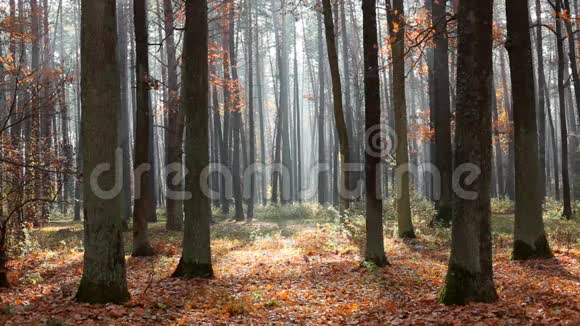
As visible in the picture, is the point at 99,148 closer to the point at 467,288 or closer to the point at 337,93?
the point at 467,288

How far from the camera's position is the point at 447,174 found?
16.9 m

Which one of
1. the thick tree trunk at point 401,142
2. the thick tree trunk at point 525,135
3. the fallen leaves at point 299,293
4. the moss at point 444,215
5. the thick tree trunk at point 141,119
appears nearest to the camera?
the fallen leaves at point 299,293

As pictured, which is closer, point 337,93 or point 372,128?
point 372,128

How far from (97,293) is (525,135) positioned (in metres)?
8.43

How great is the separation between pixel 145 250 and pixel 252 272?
114 inches

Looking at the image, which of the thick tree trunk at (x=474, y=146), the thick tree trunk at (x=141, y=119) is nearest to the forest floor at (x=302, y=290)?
the thick tree trunk at (x=474, y=146)

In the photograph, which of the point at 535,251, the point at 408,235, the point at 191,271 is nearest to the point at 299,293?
the point at 191,271

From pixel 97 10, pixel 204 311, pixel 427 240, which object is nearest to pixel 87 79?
pixel 97 10

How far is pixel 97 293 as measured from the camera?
6.84 metres

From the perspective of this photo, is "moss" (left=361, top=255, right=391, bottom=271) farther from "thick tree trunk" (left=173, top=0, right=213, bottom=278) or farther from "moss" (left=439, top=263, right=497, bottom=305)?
"moss" (left=439, top=263, right=497, bottom=305)

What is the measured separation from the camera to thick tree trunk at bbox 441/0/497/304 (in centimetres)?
666

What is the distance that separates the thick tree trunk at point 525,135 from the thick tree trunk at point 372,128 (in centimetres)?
275

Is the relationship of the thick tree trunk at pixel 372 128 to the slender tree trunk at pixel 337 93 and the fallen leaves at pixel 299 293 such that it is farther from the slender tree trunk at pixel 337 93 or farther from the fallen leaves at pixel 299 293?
the slender tree trunk at pixel 337 93

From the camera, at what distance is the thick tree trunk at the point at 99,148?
673 centimetres
